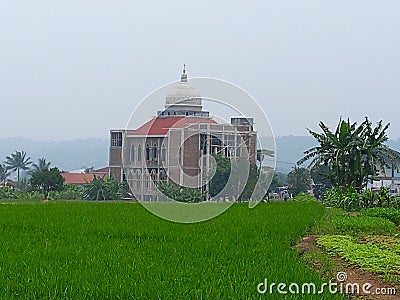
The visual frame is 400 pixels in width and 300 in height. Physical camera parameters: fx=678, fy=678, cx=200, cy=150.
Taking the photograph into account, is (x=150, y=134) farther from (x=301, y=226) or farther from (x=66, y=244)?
(x=66, y=244)

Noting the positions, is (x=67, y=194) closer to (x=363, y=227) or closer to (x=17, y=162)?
(x=363, y=227)

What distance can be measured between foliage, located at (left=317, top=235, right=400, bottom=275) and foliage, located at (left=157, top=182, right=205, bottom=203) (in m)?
11.4

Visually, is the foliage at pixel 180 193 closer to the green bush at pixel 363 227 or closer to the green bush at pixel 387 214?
the green bush at pixel 387 214

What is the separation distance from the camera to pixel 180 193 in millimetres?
23797

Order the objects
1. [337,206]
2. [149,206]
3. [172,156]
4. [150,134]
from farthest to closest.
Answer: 1. [172,156]
2. [150,134]
3. [337,206]
4. [149,206]

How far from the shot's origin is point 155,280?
17.8ft

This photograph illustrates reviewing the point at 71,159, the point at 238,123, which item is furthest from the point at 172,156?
the point at 71,159

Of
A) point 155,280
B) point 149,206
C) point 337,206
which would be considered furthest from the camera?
point 337,206

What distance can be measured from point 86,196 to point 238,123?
830 inches

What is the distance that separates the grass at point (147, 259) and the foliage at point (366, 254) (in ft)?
1.80

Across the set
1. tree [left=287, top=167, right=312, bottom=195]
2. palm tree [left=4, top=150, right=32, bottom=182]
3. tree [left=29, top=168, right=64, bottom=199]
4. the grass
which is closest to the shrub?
the grass

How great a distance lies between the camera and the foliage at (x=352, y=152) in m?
19.1

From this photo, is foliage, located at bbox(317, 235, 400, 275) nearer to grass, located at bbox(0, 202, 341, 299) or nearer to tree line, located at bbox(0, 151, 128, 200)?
grass, located at bbox(0, 202, 341, 299)

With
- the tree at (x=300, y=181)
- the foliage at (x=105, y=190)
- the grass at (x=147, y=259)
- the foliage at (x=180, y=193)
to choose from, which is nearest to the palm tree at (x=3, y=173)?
the foliage at (x=105, y=190)
